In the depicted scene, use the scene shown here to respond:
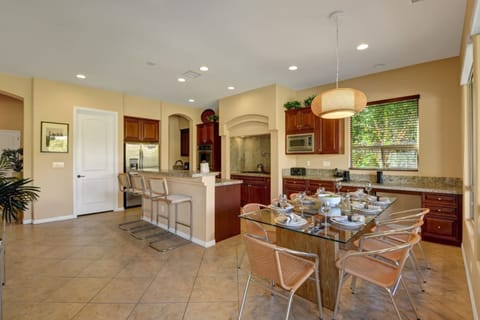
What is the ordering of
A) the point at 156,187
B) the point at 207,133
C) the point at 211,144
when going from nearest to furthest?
the point at 156,187
the point at 211,144
the point at 207,133

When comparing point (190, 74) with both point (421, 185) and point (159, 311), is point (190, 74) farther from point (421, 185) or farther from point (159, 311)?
point (421, 185)

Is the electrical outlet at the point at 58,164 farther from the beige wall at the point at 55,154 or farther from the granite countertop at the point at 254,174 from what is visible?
the granite countertop at the point at 254,174

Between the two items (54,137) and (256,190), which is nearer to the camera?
(54,137)

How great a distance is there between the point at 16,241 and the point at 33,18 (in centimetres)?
331

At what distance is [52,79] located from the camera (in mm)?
4727

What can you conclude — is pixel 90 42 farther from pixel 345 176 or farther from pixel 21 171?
pixel 345 176

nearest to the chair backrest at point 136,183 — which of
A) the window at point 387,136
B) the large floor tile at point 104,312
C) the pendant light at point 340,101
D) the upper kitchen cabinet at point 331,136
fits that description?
the large floor tile at point 104,312

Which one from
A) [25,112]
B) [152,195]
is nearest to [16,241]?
[152,195]

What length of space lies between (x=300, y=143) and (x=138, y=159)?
421 cm

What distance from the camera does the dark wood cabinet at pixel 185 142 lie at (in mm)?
7812

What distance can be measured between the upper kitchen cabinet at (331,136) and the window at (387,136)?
0.26 meters

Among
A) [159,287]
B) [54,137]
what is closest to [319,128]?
[159,287]

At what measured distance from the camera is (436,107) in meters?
3.86

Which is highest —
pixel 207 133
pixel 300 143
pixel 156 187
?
pixel 207 133
